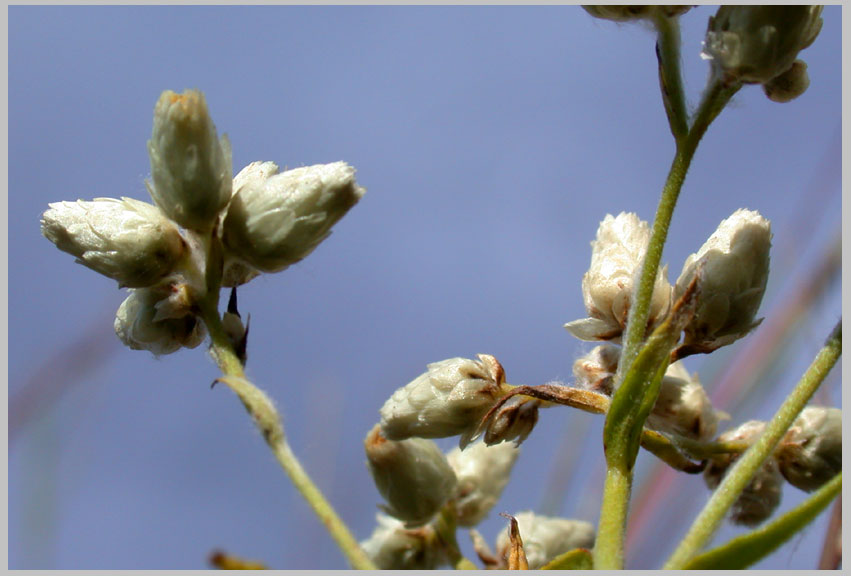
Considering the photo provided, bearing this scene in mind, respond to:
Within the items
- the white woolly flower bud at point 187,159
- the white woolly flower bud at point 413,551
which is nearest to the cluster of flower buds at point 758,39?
the white woolly flower bud at point 187,159

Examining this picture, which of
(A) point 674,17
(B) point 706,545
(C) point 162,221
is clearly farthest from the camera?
(C) point 162,221

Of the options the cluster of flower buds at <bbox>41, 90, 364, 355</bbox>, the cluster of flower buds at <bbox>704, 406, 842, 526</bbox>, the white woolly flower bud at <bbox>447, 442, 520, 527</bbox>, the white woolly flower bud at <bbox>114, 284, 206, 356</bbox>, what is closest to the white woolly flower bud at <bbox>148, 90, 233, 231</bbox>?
the cluster of flower buds at <bbox>41, 90, 364, 355</bbox>

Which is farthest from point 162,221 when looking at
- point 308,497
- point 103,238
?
point 308,497

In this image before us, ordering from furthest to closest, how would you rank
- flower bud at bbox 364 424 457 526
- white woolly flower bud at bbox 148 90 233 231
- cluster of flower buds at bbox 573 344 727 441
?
flower bud at bbox 364 424 457 526 → cluster of flower buds at bbox 573 344 727 441 → white woolly flower bud at bbox 148 90 233 231

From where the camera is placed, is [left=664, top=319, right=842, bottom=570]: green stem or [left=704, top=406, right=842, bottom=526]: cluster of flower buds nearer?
[left=664, top=319, right=842, bottom=570]: green stem

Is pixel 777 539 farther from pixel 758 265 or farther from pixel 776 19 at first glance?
pixel 776 19

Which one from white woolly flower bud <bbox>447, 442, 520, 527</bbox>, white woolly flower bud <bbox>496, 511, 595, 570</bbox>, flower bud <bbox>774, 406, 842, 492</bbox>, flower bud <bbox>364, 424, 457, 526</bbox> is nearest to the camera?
flower bud <bbox>774, 406, 842, 492</bbox>

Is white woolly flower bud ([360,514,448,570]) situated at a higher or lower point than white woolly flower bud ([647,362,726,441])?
lower

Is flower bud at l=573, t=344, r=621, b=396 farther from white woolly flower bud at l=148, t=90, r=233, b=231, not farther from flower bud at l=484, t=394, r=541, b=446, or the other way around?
white woolly flower bud at l=148, t=90, r=233, b=231
